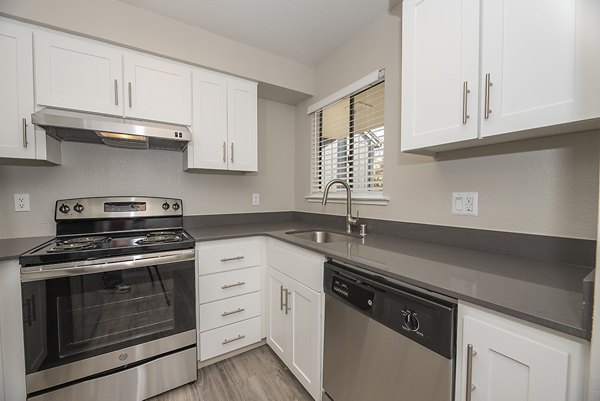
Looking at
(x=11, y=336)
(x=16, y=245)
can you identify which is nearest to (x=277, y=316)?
(x=11, y=336)

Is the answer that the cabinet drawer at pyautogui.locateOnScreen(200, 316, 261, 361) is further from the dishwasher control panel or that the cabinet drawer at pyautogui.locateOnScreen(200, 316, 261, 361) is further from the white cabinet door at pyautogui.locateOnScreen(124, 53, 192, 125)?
the white cabinet door at pyautogui.locateOnScreen(124, 53, 192, 125)

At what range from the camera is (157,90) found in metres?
1.77

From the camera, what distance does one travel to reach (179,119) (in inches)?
72.7

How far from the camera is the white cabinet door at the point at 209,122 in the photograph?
6.29 feet

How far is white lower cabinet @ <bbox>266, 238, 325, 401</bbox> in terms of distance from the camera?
53.7 inches

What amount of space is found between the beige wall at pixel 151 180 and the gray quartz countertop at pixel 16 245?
0.09m

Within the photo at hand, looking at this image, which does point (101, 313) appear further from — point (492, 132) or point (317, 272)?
point (492, 132)

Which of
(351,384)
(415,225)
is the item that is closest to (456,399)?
(351,384)

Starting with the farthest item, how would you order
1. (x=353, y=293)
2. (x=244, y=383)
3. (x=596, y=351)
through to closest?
(x=244, y=383) < (x=353, y=293) < (x=596, y=351)

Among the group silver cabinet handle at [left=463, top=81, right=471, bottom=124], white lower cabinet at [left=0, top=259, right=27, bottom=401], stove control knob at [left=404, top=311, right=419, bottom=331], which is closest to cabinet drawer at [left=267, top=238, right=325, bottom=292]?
stove control knob at [left=404, top=311, right=419, bottom=331]

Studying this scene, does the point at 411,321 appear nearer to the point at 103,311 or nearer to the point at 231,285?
the point at 231,285

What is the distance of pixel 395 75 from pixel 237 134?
4.22 ft

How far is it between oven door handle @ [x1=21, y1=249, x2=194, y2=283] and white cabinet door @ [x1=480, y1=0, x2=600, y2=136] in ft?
5.66

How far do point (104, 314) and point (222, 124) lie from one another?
4.87 feet
